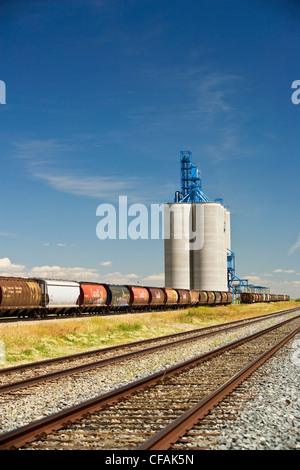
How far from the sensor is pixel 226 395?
10.6 meters

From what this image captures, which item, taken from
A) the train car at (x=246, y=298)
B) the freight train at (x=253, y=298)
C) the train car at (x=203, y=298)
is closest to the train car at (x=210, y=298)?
the train car at (x=203, y=298)

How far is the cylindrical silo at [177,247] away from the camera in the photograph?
251ft

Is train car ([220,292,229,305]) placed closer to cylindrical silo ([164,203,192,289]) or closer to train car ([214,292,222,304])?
train car ([214,292,222,304])

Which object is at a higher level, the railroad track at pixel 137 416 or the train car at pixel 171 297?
the train car at pixel 171 297

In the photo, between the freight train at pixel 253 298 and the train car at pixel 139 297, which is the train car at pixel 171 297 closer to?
the train car at pixel 139 297

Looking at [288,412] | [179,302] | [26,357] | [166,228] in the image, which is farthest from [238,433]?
[166,228]

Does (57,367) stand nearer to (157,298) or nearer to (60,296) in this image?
(60,296)

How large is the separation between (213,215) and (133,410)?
69.7 m

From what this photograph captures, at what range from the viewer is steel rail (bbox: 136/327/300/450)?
6812 millimetres

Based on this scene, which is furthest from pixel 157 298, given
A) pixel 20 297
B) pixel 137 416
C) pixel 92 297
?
pixel 137 416

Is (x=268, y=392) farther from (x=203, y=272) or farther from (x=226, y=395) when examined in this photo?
(x=203, y=272)

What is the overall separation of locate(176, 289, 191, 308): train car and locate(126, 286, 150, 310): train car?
806cm

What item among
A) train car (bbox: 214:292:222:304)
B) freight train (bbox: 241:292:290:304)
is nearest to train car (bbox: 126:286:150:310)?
train car (bbox: 214:292:222:304)

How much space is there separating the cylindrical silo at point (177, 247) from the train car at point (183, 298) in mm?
13936
